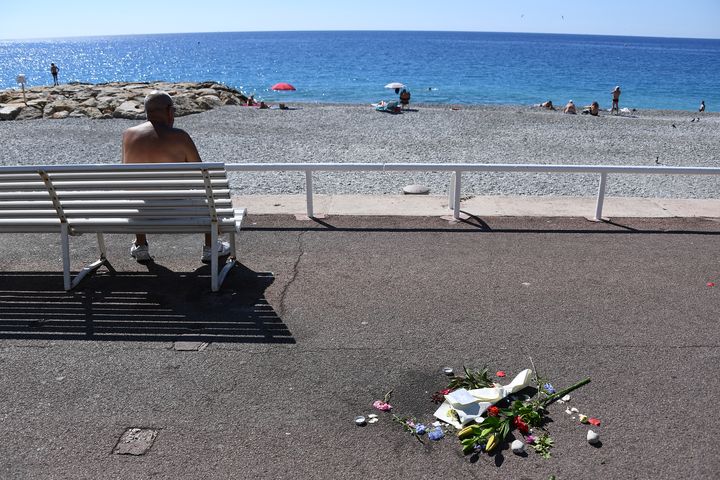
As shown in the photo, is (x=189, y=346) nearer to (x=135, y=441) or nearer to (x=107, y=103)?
(x=135, y=441)

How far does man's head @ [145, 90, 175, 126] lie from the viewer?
579cm

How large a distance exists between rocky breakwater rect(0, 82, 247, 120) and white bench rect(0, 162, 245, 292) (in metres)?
20.6

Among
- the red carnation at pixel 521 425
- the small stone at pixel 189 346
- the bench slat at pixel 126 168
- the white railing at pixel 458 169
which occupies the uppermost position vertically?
the bench slat at pixel 126 168

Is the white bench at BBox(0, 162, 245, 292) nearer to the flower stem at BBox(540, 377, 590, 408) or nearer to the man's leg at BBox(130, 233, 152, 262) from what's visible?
the man's leg at BBox(130, 233, 152, 262)

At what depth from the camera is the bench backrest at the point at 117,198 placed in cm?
538

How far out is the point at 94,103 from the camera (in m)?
27.2

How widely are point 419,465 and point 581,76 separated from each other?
80.9 metres

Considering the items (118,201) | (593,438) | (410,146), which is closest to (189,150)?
(118,201)

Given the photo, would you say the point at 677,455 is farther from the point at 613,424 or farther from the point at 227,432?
the point at 227,432

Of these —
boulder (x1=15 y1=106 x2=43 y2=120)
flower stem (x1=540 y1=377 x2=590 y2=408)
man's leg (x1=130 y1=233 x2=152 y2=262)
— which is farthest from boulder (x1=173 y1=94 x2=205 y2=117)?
flower stem (x1=540 y1=377 x2=590 y2=408)

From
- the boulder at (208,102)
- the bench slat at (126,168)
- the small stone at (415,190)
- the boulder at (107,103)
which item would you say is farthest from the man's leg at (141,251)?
the boulder at (208,102)

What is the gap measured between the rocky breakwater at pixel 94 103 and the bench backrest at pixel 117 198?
20593 millimetres

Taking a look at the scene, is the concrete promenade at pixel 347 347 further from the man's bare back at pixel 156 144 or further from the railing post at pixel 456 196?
the man's bare back at pixel 156 144

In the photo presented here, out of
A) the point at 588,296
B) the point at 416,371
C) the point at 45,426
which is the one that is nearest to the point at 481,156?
the point at 588,296
